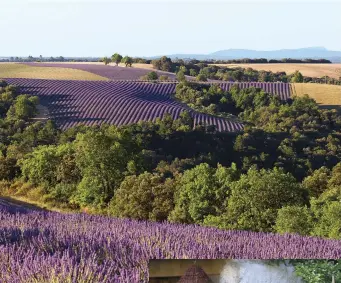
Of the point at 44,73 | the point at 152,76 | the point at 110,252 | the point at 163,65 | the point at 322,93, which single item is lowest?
the point at 322,93

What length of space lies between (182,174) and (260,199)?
22.8ft

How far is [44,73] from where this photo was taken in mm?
79750

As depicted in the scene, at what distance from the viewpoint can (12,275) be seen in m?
3.08

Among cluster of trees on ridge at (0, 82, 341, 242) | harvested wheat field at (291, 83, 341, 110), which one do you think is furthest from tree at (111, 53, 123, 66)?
cluster of trees on ridge at (0, 82, 341, 242)

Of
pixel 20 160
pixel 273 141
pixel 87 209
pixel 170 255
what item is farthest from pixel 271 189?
pixel 273 141

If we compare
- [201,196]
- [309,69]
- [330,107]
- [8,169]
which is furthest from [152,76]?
[201,196]

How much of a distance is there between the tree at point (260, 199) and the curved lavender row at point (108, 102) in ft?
105

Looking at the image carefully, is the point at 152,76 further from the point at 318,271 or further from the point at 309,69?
the point at 318,271

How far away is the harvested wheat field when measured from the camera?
6453cm

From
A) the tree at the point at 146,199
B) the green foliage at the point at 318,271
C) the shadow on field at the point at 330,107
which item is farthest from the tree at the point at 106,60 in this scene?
the green foliage at the point at 318,271

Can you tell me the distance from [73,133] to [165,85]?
3381 cm

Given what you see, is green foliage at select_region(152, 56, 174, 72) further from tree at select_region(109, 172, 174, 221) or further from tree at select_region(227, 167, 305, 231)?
tree at select_region(227, 167, 305, 231)

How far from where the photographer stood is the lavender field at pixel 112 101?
160ft

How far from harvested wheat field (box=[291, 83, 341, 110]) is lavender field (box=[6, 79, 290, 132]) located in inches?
77.5
